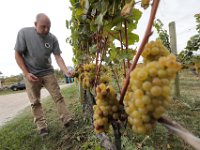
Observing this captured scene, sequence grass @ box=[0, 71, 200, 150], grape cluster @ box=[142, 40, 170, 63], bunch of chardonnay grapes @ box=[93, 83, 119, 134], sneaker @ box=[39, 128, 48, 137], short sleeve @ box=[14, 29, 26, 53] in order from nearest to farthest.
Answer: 1. grape cluster @ box=[142, 40, 170, 63]
2. bunch of chardonnay grapes @ box=[93, 83, 119, 134]
3. grass @ box=[0, 71, 200, 150]
4. short sleeve @ box=[14, 29, 26, 53]
5. sneaker @ box=[39, 128, 48, 137]

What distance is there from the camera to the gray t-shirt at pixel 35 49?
4.34 m

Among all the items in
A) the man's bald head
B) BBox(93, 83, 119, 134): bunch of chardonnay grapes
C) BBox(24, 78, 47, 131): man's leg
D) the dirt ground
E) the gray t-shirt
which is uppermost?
the man's bald head

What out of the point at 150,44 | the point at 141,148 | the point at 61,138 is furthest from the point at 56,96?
the point at 150,44

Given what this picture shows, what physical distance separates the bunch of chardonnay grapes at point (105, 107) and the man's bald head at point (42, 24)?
3100 mm

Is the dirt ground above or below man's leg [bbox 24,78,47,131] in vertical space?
below

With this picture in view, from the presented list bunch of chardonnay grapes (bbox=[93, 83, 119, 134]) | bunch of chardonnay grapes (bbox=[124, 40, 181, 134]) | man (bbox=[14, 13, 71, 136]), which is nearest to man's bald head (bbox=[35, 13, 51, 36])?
man (bbox=[14, 13, 71, 136])

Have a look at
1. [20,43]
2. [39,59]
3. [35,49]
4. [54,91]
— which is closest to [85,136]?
[54,91]

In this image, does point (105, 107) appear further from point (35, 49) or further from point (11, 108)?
point (11, 108)

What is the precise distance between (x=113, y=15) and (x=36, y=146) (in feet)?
9.29

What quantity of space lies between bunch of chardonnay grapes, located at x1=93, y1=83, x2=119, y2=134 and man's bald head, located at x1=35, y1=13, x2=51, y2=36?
3100 millimetres

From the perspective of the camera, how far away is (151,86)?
0.95m

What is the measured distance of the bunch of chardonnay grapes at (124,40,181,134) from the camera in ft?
3.01

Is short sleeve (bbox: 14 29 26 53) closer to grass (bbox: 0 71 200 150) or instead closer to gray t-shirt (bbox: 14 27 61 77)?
gray t-shirt (bbox: 14 27 61 77)

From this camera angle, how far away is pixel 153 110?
996 mm
